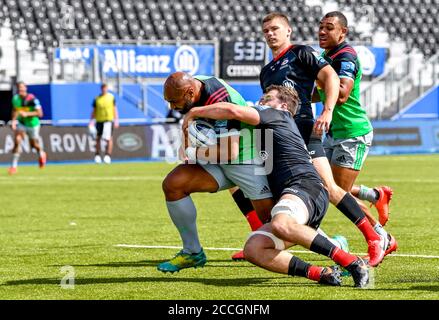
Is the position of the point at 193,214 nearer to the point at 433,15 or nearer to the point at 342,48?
the point at 342,48

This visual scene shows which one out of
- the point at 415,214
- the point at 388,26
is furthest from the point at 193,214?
the point at 388,26

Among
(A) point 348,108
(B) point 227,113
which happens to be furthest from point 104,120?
(B) point 227,113

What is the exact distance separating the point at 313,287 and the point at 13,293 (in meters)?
2.23

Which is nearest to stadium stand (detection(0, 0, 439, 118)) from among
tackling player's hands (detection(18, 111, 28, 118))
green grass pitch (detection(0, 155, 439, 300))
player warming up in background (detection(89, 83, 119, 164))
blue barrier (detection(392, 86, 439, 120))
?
blue barrier (detection(392, 86, 439, 120))

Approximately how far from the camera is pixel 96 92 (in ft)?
111

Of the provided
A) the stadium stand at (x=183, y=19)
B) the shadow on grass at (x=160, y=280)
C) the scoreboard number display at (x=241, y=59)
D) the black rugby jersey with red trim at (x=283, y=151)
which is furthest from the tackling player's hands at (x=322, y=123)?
the scoreboard number display at (x=241, y=59)

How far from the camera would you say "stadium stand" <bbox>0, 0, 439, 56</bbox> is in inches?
1395

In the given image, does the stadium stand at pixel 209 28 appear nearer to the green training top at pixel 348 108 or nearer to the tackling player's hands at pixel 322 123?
the green training top at pixel 348 108

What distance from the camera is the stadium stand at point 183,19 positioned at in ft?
116

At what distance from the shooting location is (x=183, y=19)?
3894 centimetres

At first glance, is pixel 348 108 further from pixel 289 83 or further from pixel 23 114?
pixel 23 114

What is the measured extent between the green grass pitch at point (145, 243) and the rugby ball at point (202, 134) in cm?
111

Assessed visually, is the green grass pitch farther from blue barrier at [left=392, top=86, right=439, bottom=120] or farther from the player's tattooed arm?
blue barrier at [left=392, top=86, right=439, bottom=120]

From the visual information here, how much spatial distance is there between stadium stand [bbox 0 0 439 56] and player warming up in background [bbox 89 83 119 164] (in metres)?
4.21
